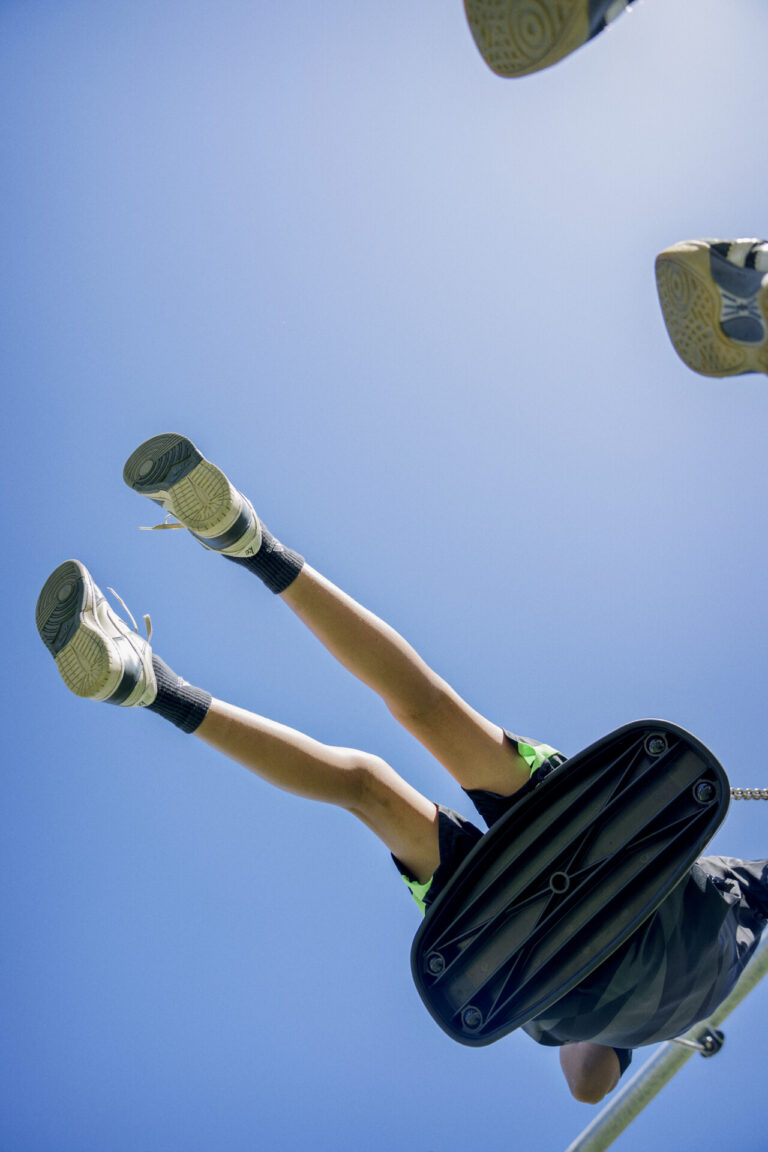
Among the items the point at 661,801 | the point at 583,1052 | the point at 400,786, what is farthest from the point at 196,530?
the point at 583,1052

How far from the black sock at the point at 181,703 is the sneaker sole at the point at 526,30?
5.55 feet

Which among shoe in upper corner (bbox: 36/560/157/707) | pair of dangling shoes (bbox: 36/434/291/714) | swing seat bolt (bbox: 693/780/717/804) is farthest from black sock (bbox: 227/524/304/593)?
swing seat bolt (bbox: 693/780/717/804)

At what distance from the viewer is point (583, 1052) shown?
10.8 feet

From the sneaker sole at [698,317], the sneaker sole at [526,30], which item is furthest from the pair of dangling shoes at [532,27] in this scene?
the sneaker sole at [698,317]

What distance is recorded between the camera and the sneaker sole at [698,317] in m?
2.08

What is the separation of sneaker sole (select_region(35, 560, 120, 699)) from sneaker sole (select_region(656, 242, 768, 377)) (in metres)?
1.65

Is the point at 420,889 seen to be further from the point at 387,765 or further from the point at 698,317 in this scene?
the point at 698,317

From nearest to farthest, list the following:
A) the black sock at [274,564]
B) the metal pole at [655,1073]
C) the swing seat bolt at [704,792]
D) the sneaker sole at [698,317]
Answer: the sneaker sole at [698,317] → the swing seat bolt at [704,792] → the black sock at [274,564] → the metal pole at [655,1073]

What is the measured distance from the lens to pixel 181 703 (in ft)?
9.12

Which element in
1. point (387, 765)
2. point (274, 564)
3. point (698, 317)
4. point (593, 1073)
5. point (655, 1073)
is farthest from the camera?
point (655, 1073)

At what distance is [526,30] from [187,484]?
1648mm

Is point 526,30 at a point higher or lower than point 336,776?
higher

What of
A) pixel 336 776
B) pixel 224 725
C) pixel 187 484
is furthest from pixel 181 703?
pixel 187 484

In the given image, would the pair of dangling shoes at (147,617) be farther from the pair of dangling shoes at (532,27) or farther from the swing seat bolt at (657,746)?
the pair of dangling shoes at (532,27)
